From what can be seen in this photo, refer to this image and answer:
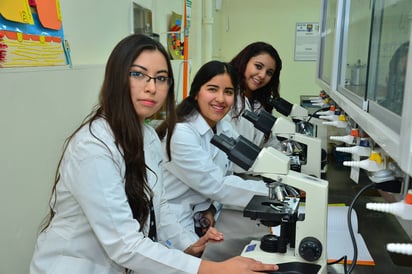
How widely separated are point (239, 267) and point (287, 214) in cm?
18

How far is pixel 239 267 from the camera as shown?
A: 2.84 feet

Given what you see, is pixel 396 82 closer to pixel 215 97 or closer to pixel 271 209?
pixel 271 209

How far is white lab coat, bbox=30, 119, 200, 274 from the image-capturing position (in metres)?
0.86

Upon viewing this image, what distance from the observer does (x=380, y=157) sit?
916mm

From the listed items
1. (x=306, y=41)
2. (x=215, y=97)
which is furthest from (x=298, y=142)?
(x=306, y=41)

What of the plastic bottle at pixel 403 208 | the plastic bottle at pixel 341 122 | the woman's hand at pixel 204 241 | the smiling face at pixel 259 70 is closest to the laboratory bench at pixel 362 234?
the woman's hand at pixel 204 241

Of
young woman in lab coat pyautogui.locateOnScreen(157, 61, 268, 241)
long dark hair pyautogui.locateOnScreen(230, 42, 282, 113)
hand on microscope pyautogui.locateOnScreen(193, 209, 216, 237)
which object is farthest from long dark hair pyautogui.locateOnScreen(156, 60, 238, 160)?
long dark hair pyautogui.locateOnScreen(230, 42, 282, 113)

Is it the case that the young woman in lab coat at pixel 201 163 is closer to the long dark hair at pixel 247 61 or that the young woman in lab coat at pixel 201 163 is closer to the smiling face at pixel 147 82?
the smiling face at pixel 147 82

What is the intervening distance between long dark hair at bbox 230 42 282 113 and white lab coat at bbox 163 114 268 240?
835mm

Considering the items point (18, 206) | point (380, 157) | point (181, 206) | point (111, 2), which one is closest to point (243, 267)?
point (380, 157)

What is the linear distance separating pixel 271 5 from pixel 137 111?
368 centimetres

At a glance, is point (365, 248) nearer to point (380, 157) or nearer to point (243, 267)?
point (380, 157)

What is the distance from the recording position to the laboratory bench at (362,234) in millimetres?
1052

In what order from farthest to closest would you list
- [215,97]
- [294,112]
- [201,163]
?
[294,112], [215,97], [201,163]
